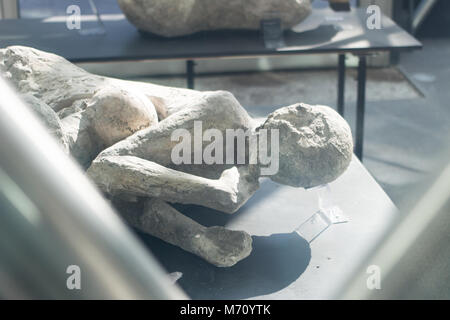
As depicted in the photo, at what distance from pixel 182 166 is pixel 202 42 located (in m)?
1.79

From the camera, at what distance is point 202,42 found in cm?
390

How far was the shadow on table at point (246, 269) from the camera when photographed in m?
1.98

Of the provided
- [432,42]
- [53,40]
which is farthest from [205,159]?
[432,42]

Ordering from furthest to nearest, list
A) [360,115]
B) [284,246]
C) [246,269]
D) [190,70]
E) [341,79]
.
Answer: [341,79], [190,70], [360,115], [284,246], [246,269]

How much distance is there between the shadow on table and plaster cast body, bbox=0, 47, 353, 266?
0.16 ft

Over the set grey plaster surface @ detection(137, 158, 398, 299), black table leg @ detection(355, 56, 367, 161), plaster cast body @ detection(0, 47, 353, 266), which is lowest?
black table leg @ detection(355, 56, 367, 161)

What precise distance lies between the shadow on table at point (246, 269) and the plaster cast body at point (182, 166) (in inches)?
1.9

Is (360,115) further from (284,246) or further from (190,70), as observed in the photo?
(284,246)

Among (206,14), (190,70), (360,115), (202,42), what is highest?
(206,14)

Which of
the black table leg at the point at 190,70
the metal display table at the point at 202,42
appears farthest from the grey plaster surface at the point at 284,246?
the black table leg at the point at 190,70

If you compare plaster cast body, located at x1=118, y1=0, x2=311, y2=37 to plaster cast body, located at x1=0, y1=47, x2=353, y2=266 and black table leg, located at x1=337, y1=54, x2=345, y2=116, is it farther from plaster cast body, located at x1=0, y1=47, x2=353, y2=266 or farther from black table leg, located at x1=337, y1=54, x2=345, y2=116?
plaster cast body, located at x1=0, y1=47, x2=353, y2=266

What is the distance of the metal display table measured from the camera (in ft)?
12.1

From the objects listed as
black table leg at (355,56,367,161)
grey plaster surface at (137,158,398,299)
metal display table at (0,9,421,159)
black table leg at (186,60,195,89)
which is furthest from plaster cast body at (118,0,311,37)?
grey plaster surface at (137,158,398,299)

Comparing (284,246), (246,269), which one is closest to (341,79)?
(284,246)
